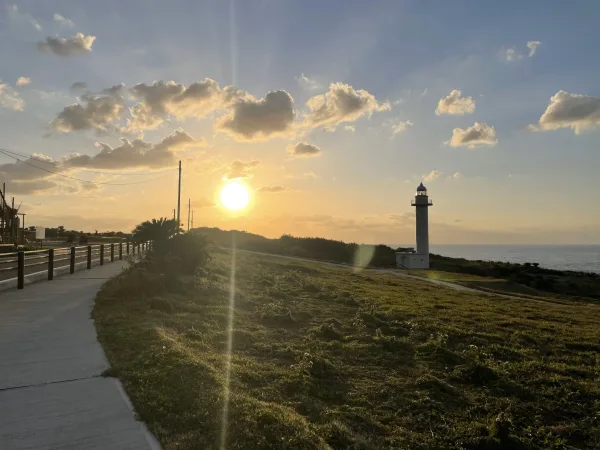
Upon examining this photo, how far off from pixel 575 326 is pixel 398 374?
33.7 ft

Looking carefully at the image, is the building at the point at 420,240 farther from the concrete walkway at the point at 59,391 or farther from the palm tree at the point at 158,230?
the concrete walkway at the point at 59,391

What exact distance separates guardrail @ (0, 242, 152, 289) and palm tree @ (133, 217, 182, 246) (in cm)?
127

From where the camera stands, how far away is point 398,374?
27.2ft

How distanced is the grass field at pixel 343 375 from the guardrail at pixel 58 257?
2726 mm

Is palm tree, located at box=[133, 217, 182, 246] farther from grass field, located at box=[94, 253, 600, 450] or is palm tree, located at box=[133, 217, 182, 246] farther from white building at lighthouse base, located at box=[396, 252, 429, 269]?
white building at lighthouse base, located at box=[396, 252, 429, 269]

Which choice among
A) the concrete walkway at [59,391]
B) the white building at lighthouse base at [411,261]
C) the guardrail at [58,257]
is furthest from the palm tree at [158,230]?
the white building at lighthouse base at [411,261]

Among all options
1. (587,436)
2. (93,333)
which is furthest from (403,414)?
(93,333)

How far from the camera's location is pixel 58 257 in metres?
17.6

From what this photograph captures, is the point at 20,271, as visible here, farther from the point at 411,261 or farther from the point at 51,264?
the point at 411,261

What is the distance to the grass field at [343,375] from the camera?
5277 millimetres

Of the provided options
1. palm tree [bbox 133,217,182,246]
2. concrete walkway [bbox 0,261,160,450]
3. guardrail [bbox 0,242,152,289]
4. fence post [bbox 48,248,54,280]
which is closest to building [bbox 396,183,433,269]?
guardrail [bbox 0,242,152,289]

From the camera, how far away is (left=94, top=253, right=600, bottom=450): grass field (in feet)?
17.3

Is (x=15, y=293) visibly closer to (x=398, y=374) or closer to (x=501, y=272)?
(x=398, y=374)

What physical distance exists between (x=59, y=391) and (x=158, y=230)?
16006mm
